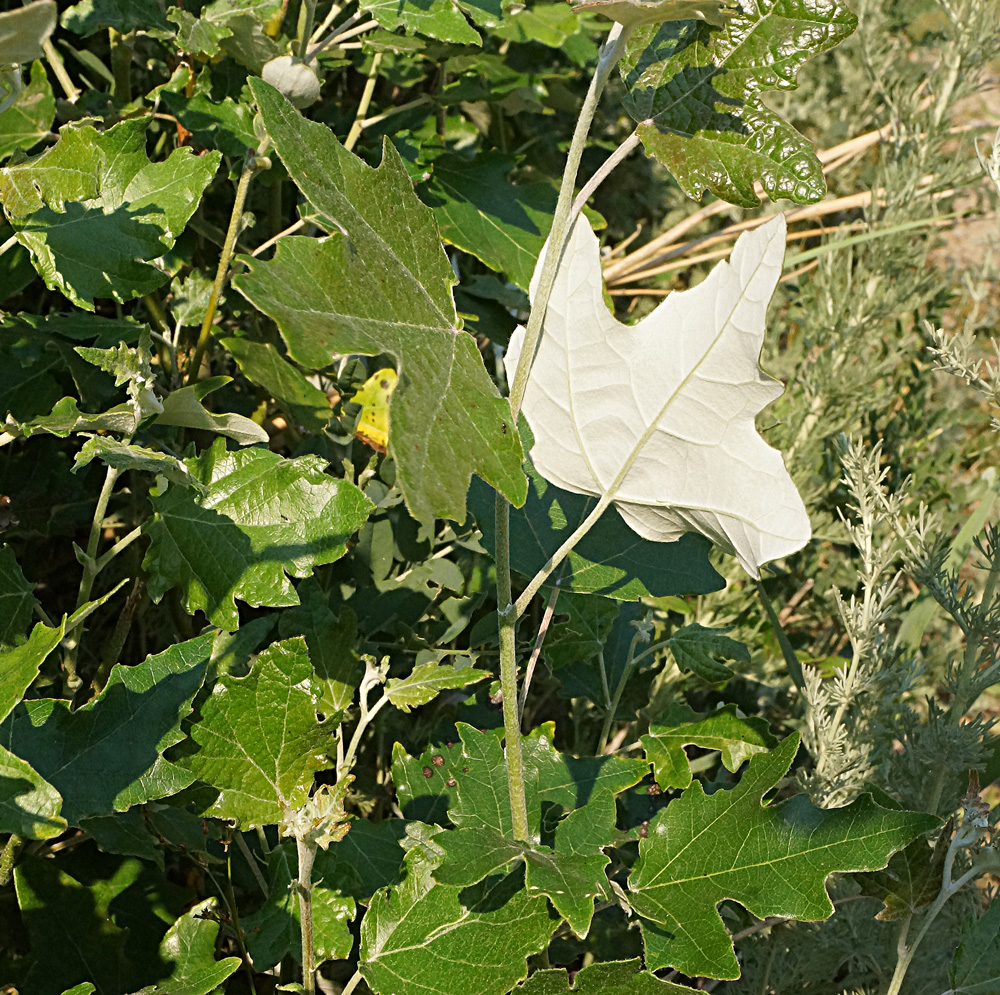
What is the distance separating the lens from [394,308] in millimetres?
542

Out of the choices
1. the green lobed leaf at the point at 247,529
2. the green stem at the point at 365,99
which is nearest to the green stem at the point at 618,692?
the green lobed leaf at the point at 247,529

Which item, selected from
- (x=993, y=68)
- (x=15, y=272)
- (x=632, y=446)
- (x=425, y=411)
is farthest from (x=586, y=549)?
(x=993, y=68)

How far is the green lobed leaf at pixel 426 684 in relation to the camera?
2.91 ft

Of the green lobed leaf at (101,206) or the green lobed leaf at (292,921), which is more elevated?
the green lobed leaf at (101,206)

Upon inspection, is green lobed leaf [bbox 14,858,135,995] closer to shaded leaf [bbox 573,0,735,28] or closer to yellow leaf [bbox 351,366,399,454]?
yellow leaf [bbox 351,366,399,454]

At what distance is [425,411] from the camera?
511 mm

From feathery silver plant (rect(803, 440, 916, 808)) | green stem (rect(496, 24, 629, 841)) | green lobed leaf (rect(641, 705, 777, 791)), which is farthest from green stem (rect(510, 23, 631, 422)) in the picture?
feathery silver plant (rect(803, 440, 916, 808))

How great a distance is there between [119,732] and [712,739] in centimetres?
56

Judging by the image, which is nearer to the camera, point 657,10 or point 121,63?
point 657,10

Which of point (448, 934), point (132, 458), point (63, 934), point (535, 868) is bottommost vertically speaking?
point (63, 934)

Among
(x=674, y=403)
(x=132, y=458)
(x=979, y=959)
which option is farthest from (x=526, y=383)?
(x=979, y=959)

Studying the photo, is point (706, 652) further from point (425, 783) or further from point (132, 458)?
point (132, 458)

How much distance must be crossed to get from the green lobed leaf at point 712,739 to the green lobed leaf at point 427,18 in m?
0.72

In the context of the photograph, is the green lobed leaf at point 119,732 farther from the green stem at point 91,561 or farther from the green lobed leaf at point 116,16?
the green lobed leaf at point 116,16
